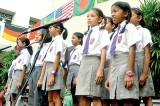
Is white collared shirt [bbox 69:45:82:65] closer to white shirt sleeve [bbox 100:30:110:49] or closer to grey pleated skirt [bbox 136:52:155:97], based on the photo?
white shirt sleeve [bbox 100:30:110:49]

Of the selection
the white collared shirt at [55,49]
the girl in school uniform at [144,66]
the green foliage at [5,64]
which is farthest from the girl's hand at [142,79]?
the green foliage at [5,64]

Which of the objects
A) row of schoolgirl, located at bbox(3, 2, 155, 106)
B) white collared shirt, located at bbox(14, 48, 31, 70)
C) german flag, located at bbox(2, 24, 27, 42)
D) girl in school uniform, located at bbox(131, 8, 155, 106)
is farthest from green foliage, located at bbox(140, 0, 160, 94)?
german flag, located at bbox(2, 24, 27, 42)

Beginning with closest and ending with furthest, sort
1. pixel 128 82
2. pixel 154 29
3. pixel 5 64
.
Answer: pixel 128 82 → pixel 154 29 → pixel 5 64

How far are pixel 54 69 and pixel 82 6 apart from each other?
397cm

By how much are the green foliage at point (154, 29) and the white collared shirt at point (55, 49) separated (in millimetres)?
1339

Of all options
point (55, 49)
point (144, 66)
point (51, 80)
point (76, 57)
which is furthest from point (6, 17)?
point (144, 66)

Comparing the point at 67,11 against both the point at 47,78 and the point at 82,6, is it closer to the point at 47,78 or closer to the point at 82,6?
the point at 82,6

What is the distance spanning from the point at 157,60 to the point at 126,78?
5.87 feet

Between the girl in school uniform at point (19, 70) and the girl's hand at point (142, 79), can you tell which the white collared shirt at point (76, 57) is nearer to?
the girl in school uniform at point (19, 70)

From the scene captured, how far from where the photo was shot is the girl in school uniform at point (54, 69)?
2.88 metres

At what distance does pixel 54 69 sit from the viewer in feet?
9.55

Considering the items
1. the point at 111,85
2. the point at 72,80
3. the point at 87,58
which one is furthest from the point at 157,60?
the point at 111,85

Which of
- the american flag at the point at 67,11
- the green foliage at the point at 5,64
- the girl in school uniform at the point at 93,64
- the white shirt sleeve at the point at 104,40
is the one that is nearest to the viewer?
the girl in school uniform at the point at 93,64

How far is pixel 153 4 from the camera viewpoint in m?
4.05
